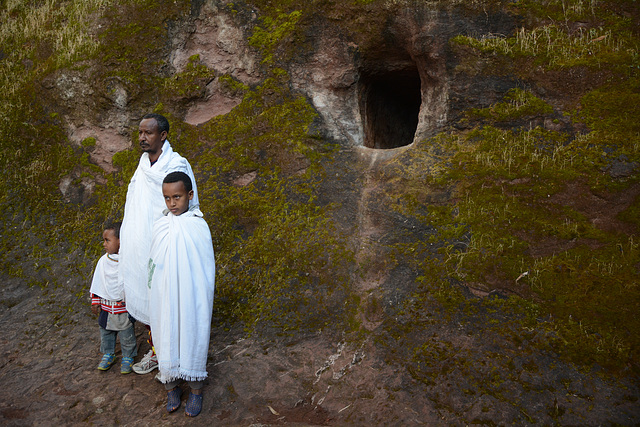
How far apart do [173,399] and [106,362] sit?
1.17 meters

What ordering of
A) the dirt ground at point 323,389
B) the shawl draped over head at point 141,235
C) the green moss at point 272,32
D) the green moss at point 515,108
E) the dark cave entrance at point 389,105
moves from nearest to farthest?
the dirt ground at point 323,389 < the shawl draped over head at point 141,235 < the green moss at point 515,108 < the green moss at point 272,32 < the dark cave entrance at point 389,105

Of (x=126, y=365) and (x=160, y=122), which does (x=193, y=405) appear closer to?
(x=126, y=365)

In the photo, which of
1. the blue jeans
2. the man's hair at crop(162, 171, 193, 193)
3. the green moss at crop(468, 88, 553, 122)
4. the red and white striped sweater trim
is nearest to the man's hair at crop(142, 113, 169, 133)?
the man's hair at crop(162, 171, 193, 193)

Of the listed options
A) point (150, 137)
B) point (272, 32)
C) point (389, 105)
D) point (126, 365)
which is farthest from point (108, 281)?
point (389, 105)

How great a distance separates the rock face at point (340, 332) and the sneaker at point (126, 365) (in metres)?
0.06

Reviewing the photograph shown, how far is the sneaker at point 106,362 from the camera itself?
483 cm

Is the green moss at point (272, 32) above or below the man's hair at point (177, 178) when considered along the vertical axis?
above

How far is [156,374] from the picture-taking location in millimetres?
4715

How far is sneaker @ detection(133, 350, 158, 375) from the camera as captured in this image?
186 inches

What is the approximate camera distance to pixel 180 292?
3.98 metres

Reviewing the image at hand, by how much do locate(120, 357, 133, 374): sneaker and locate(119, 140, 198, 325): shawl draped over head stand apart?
0.58 metres

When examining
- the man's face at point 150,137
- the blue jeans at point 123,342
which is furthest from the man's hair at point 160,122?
the blue jeans at point 123,342

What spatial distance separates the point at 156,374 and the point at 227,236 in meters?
2.06

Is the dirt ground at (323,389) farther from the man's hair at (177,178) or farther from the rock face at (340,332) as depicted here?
the man's hair at (177,178)
